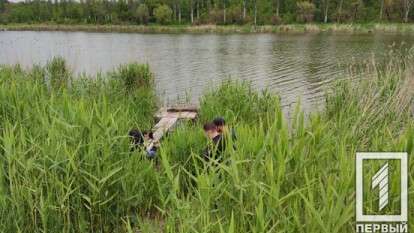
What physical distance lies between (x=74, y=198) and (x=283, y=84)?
11.2 m

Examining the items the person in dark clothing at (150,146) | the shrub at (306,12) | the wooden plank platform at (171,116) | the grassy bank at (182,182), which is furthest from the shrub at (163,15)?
the grassy bank at (182,182)

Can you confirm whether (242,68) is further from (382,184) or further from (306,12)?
(306,12)

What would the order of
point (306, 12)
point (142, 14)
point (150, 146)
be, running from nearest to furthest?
1. point (150, 146)
2. point (306, 12)
3. point (142, 14)

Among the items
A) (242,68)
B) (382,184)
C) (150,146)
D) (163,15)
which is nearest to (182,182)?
(150,146)

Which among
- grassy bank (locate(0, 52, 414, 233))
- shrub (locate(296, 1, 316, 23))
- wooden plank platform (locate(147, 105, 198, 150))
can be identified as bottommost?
wooden plank platform (locate(147, 105, 198, 150))

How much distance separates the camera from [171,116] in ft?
27.7

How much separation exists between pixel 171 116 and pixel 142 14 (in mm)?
61904

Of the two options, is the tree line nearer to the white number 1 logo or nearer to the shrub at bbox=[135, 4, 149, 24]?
the shrub at bbox=[135, 4, 149, 24]

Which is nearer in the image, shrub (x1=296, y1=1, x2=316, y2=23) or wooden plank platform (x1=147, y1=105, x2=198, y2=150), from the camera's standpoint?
wooden plank platform (x1=147, y1=105, x2=198, y2=150)

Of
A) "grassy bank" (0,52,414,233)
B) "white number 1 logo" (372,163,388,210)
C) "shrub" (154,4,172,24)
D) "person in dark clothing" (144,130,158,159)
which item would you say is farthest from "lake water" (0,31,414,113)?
"shrub" (154,4,172,24)

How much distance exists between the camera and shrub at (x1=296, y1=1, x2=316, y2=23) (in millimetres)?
57688

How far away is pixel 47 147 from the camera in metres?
3.57

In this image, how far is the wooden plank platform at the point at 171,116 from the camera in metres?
7.40

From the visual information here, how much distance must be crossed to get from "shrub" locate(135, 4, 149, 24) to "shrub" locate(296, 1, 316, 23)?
2733 cm
